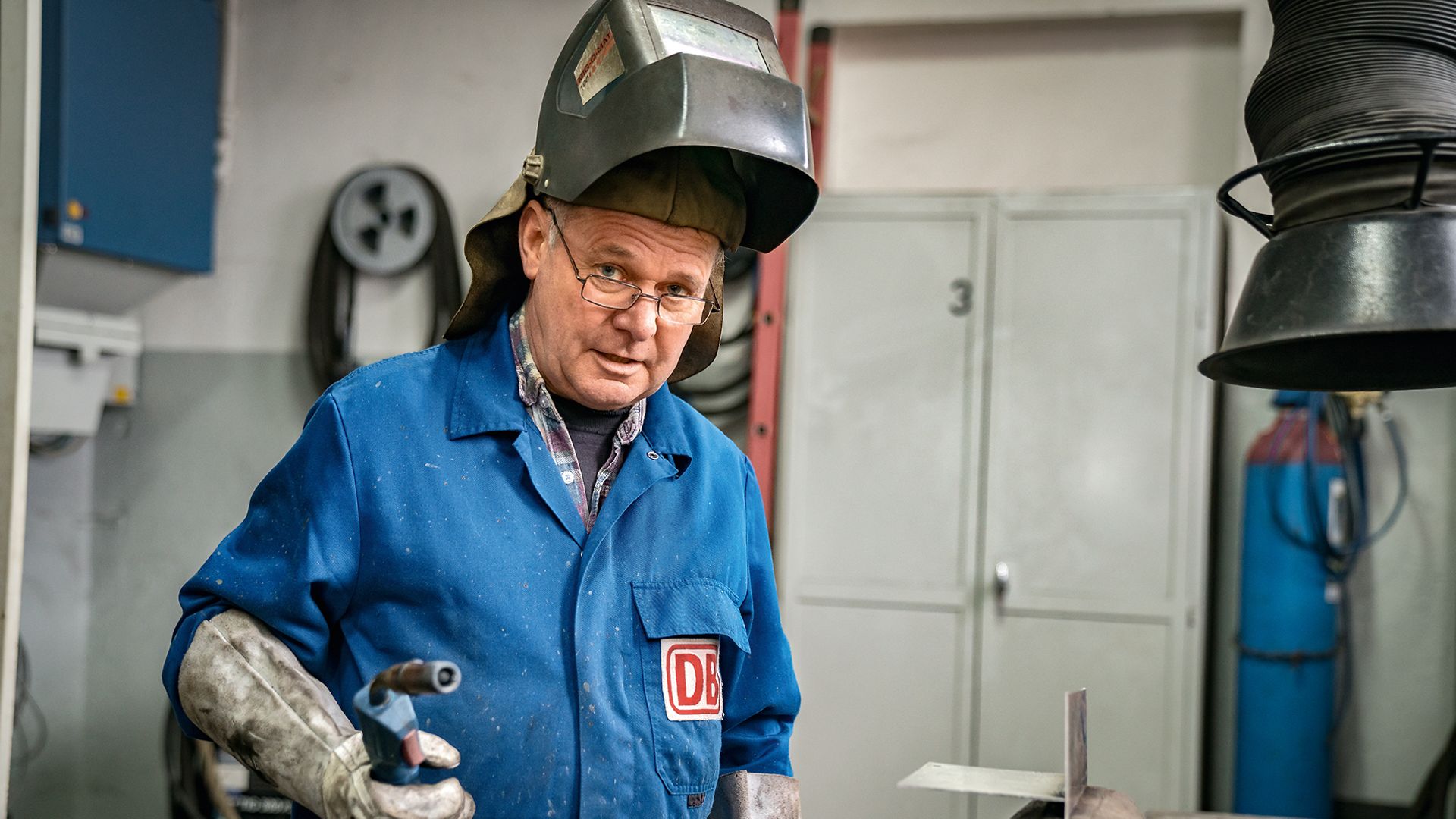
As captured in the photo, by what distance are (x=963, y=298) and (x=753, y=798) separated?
1.91m

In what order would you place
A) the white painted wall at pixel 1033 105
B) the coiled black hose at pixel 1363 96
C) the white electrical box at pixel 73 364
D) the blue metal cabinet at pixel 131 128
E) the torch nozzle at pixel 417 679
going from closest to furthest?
the torch nozzle at pixel 417 679
the coiled black hose at pixel 1363 96
the blue metal cabinet at pixel 131 128
the white electrical box at pixel 73 364
the white painted wall at pixel 1033 105

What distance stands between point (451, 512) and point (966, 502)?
2046mm

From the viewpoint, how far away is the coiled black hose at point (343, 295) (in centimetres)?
354

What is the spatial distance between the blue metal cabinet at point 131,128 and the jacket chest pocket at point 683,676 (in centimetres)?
253

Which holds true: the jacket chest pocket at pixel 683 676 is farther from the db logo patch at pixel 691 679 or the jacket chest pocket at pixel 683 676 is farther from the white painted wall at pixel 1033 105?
the white painted wall at pixel 1033 105

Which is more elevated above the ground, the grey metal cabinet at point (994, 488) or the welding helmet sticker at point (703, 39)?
the welding helmet sticker at point (703, 39)

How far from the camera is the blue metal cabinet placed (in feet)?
9.92

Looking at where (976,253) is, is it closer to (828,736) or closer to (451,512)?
(828,736)

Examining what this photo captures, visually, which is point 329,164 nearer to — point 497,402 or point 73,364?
point 73,364

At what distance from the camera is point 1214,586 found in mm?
3209

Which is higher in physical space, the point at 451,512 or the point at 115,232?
the point at 115,232

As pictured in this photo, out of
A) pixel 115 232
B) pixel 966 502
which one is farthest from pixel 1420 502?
pixel 115 232

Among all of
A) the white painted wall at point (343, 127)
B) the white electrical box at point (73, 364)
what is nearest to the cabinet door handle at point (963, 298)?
the white painted wall at point (343, 127)

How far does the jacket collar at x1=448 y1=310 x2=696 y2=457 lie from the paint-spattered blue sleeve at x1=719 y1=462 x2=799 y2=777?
158mm
